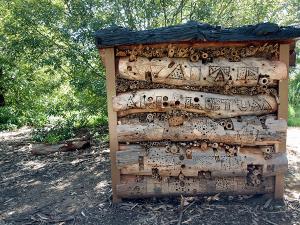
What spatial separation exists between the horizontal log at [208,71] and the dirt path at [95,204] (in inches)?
61.3

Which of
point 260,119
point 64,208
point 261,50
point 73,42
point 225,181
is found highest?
point 73,42

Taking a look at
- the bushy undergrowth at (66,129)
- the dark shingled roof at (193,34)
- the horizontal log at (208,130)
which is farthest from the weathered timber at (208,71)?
the bushy undergrowth at (66,129)

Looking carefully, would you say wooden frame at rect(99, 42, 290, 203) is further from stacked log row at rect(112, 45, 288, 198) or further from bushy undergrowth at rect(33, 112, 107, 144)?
bushy undergrowth at rect(33, 112, 107, 144)

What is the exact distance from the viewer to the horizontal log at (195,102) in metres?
4.65

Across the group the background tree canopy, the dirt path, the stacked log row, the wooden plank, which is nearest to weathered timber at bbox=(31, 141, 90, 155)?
the background tree canopy

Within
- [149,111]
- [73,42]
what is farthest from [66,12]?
[149,111]

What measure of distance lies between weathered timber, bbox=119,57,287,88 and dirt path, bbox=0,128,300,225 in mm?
1557

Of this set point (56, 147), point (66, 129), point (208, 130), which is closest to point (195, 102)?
point (208, 130)

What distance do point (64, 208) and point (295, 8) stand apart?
31.5ft

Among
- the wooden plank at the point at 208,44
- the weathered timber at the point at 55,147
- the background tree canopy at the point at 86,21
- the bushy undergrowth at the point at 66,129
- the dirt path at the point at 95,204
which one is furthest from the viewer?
the bushy undergrowth at the point at 66,129

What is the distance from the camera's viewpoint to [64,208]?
5.00 m

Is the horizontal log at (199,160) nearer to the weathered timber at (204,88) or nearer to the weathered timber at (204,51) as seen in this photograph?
the weathered timber at (204,88)

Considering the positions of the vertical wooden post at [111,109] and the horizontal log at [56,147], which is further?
the horizontal log at [56,147]

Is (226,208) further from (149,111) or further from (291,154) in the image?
(291,154)
